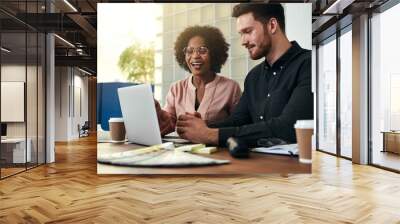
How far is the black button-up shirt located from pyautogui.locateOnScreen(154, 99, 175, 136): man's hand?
1.92 ft

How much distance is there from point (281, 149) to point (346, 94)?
145 inches

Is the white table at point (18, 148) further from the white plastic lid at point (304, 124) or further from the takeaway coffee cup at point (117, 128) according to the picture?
the white plastic lid at point (304, 124)

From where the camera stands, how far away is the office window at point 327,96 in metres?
9.30

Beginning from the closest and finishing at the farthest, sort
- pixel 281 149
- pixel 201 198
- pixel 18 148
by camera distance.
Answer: pixel 201 198 < pixel 281 149 < pixel 18 148

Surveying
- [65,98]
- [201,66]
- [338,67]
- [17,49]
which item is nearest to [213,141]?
[201,66]

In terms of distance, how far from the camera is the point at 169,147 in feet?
18.1

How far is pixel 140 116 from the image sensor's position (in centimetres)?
559

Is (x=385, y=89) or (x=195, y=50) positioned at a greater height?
(x=195, y=50)

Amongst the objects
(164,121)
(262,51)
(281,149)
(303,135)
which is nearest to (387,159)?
(303,135)

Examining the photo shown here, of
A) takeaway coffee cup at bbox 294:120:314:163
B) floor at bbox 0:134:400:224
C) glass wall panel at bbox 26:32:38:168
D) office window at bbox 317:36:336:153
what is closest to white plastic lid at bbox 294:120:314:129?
takeaway coffee cup at bbox 294:120:314:163

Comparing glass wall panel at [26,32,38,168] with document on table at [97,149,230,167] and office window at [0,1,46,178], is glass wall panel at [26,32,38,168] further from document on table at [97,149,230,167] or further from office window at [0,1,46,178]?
document on table at [97,149,230,167]

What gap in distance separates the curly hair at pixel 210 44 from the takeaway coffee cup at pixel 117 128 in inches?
46.8

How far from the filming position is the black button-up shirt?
17.7ft

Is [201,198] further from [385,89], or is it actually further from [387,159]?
[385,89]
